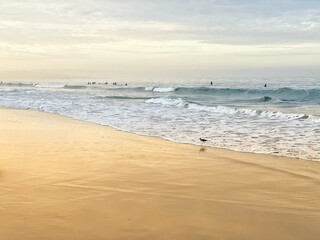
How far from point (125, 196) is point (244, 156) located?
374 cm

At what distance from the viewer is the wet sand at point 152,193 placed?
450cm

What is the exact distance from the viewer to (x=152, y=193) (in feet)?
19.5

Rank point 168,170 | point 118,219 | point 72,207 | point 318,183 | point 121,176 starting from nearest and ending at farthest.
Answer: point 118,219
point 72,207
point 318,183
point 121,176
point 168,170

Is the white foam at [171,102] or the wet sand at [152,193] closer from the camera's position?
the wet sand at [152,193]

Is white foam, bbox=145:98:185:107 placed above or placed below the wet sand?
above

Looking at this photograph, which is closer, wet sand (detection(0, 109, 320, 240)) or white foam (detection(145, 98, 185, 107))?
wet sand (detection(0, 109, 320, 240))

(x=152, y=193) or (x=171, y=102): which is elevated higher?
(x=171, y=102)

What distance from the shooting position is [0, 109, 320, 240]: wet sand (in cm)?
450

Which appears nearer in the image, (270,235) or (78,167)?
(270,235)

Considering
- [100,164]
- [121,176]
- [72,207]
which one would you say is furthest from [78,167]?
[72,207]

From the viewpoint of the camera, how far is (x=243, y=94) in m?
37.2

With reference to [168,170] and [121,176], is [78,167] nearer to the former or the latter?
[121,176]

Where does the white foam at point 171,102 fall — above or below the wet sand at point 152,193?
above

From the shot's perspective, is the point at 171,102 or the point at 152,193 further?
the point at 171,102
